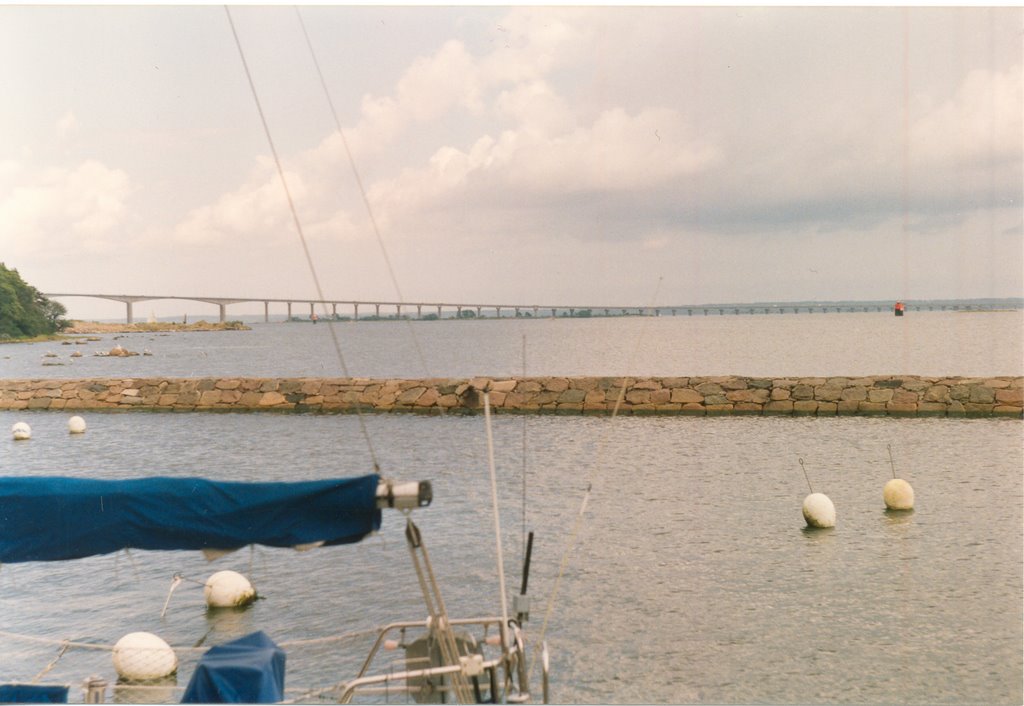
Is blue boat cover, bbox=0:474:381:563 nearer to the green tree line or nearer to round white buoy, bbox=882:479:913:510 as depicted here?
round white buoy, bbox=882:479:913:510

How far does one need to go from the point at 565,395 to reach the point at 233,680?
35.9m

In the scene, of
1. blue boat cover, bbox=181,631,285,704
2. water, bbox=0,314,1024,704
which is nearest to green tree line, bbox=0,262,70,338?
water, bbox=0,314,1024,704

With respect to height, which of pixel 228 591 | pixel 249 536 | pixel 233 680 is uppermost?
pixel 249 536

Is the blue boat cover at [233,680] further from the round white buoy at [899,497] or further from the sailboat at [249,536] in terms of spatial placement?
the round white buoy at [899,497]

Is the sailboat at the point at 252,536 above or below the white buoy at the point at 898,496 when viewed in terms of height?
above

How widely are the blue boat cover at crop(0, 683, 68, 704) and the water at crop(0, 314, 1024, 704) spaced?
421 centimetres

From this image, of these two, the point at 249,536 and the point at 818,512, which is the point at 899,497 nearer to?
the point at 818,512

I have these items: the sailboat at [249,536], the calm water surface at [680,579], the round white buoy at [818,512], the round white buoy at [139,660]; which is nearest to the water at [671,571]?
the calm water surface at [680,579]

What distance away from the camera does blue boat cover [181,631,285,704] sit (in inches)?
312

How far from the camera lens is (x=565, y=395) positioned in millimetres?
43656

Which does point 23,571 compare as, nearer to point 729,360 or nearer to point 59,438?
point 59,438

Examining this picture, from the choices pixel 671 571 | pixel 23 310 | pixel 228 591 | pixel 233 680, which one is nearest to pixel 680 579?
pixel 671 571

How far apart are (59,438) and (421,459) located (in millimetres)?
16982

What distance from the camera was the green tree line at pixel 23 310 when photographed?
138500 millimetres
